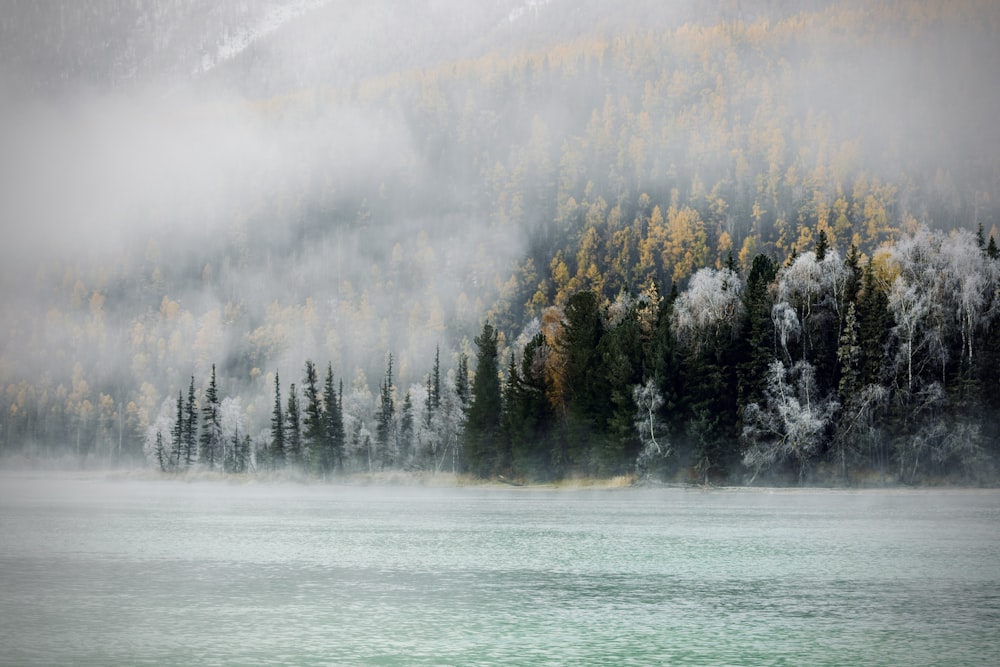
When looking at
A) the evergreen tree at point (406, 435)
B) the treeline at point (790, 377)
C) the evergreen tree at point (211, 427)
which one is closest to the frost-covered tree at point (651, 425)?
the treeline at point (790, 377)

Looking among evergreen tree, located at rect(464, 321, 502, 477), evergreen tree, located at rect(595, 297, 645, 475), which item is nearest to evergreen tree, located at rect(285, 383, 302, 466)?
evergreen tree, located at rect(464, 321, 502, 477)

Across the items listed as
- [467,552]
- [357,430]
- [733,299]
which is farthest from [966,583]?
[357,430]

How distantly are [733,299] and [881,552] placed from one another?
210 ft

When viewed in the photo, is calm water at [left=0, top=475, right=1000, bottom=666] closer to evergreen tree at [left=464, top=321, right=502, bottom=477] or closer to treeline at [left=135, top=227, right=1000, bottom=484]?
treeline at [left=135, top=227, right=1000, bottom=484]

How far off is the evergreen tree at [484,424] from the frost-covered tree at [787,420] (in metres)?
41.5

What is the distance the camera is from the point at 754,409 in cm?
9575

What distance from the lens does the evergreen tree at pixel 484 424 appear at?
13150cm

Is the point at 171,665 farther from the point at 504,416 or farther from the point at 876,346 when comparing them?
the point at 504,416

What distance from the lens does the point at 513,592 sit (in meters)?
32.1

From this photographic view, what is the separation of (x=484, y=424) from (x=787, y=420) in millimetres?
47697

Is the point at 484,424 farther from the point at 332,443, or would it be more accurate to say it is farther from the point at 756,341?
the point at 332,443

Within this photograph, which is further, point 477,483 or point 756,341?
point 477,483

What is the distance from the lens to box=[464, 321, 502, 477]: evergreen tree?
5177 inches

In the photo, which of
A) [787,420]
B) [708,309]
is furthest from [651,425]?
[787,420]
